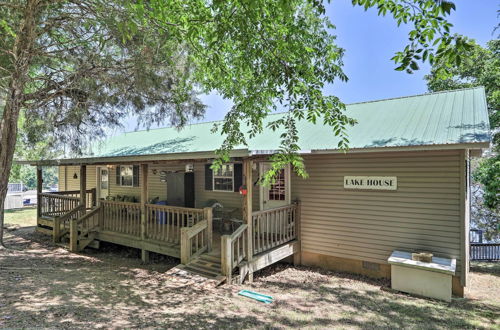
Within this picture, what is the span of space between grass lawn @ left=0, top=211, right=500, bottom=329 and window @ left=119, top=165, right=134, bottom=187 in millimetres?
4950

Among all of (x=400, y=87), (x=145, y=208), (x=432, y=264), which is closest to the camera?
(x=432, y=264)

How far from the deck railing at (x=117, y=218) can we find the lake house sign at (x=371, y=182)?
5.89 meters

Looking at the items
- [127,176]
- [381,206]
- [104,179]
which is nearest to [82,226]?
[127,176]

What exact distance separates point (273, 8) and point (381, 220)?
5250mm

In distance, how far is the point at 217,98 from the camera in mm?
10164

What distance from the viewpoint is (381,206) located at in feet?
22.3

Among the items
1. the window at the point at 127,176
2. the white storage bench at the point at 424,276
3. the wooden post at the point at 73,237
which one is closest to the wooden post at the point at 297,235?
the white storage bench at the point at 424,276

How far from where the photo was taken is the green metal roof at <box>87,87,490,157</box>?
5.90 meters

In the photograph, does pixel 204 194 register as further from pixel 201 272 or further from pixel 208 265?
pixel 201 272

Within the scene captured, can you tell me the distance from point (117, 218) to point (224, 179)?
3.48 m

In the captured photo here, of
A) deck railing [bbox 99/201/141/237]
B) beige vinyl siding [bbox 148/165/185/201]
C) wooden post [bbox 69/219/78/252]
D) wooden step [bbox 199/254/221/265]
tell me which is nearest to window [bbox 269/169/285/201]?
wooden step [bbox 199/254/221/265]

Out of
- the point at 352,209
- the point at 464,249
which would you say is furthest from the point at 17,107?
the point at 464,249

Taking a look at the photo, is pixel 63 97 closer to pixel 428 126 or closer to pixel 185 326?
pixel 185 326

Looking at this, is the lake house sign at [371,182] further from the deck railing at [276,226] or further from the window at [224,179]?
the window at [224,179]
